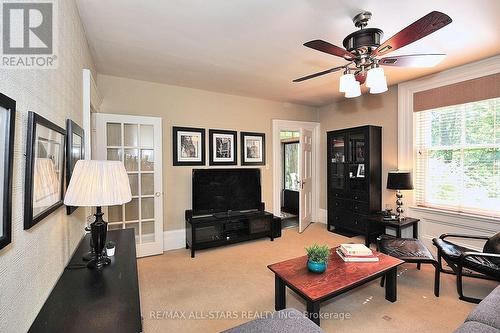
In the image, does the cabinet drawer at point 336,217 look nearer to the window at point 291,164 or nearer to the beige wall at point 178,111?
the beige wall at point 178,111

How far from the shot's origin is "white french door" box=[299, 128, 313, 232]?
457 centimetres

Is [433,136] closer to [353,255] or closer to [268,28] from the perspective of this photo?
[353,255]

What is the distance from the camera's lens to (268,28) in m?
2.16

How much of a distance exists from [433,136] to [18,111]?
4328 mm

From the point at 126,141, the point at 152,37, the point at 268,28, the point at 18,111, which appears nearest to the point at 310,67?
the point at 268,28

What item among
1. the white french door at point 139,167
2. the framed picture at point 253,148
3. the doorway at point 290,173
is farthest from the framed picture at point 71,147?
the doorway at point 290,173

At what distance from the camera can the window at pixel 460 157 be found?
2881mm

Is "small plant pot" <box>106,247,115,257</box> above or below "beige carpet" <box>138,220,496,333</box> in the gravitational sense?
above

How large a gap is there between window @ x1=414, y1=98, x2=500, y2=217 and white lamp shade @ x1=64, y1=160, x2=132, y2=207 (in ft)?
12.9

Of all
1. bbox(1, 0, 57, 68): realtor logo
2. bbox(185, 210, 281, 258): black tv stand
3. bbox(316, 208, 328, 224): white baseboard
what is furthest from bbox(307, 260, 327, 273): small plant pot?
bbox(316, 208, 328, 224): white baseboard

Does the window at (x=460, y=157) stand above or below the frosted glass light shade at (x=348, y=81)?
below

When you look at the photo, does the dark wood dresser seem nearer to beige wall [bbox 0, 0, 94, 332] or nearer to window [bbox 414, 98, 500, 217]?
beige wall [bbox 0, 0, 94, 332]

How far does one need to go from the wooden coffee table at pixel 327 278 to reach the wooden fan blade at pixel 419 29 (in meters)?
1.79

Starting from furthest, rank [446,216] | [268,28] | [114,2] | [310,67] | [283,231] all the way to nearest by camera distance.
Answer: [283,231] → [446,216] → [310,67] → [268,28] → [114,2]
